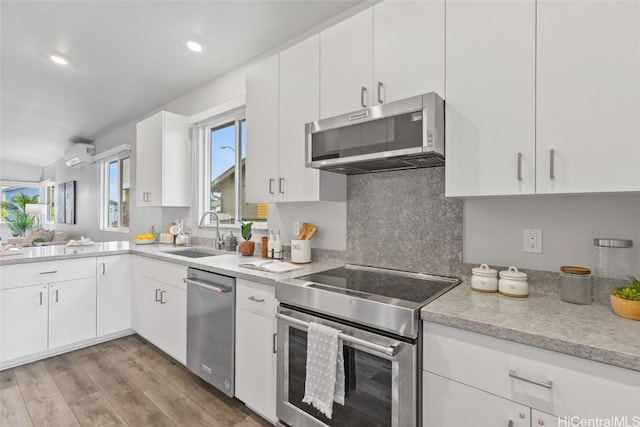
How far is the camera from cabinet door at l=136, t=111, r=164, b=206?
11.1ft

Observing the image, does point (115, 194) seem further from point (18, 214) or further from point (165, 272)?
point (18, 214)

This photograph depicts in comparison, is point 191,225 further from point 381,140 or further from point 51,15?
point 381,140

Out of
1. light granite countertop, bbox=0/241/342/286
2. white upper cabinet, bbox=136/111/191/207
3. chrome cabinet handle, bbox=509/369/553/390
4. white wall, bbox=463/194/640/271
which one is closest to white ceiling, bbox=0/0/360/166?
white upper cabinet, bbox=136/111/191/207

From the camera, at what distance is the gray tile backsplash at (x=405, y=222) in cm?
169

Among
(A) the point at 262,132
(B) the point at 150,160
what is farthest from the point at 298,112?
(B) the point at 150,160

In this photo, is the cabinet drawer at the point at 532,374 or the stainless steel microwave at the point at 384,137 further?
the stainless steel microwave at the point at 384,137

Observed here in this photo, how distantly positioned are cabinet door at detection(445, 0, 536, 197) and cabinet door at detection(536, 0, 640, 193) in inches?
1.8

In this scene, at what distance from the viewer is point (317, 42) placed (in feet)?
6.29

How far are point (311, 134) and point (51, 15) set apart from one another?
2.31 m

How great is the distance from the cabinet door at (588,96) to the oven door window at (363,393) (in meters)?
0.96

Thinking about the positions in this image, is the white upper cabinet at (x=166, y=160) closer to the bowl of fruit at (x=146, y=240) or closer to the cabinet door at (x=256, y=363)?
the bowl of fruit at (x=146, y=240)

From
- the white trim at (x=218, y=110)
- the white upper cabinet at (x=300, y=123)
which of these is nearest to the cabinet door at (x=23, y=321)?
the white trim at (x=218, y=110)

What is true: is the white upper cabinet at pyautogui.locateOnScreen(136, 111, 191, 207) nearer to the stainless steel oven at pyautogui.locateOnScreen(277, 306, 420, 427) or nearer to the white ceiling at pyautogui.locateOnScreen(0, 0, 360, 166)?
the white ceiling at pyautogui.locateOnScreen(0, 0, 360, 166)

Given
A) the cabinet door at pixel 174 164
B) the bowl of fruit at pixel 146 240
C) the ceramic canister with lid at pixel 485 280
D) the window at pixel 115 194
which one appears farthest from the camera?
the window at pixel 115 194
